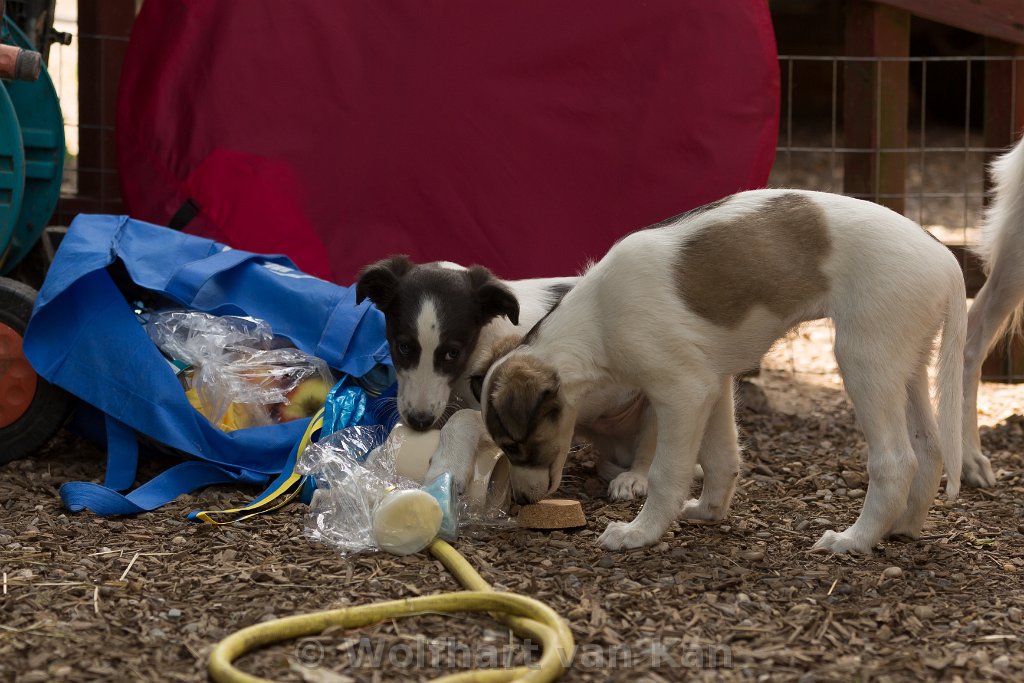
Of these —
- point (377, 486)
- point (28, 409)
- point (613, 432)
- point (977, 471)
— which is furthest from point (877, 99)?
point (28, 409)

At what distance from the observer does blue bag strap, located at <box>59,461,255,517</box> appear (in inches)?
148

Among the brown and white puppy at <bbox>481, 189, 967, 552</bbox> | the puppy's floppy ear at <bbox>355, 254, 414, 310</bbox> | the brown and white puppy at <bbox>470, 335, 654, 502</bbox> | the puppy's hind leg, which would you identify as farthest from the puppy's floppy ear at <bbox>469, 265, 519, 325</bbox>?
the puppy's hind leg

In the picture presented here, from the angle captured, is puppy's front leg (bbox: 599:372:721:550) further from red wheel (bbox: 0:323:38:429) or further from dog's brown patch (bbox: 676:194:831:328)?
red wheel (bbox: 0:323:38:429)

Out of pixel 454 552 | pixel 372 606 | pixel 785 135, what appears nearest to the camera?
pixel 372 606

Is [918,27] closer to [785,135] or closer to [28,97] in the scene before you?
[785,135]

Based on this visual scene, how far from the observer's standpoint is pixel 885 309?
3.26 metres

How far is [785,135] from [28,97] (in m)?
7.96

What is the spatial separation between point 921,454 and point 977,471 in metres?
1.02

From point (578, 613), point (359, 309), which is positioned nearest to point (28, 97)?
point (359, 309)

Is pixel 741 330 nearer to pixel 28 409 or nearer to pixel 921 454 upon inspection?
pixel 921 454

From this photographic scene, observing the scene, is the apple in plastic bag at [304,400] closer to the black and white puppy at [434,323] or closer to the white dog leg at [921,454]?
the black and white puppy at [434,323]

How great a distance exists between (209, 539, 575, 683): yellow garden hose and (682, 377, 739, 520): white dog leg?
1.05m

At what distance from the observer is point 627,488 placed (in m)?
4.15

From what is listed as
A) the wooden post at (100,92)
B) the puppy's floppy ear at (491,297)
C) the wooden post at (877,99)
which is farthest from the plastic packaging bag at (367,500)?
the wooden post at (877,99)
